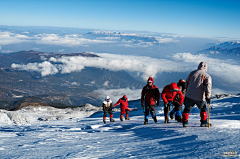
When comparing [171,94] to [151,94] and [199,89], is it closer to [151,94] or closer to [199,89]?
[151,94]

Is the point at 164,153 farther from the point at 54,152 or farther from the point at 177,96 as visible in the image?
the point at 177,96

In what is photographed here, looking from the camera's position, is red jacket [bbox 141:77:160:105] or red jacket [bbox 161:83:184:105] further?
red jacket [bbox 141:77:160:105]

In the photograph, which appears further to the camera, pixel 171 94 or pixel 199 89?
pixel 171 94

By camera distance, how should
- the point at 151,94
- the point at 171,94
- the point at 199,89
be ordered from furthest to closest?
the point at 151,94, the point at 171,94, the point at 199,89

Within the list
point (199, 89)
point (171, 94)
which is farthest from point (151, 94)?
point (199, 89)

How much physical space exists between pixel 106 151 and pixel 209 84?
16.8 feet

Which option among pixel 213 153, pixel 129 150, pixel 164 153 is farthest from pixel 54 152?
pixel 213 153

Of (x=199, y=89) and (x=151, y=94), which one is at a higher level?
(x=199, y=89)

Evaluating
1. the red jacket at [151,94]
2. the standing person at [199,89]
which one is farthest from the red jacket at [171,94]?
the standing person at [199,89]

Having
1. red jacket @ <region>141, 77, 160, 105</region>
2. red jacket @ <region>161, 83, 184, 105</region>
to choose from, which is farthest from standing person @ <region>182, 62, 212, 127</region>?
red jacket @ <region>141, 77, 160, 105</region>

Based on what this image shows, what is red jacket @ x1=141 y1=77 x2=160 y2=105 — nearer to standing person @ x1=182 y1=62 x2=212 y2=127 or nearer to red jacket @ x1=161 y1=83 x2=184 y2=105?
red jacket @ x1=161 y1=83 x2=184 y2=105

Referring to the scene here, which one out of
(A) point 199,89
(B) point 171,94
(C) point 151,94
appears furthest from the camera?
(C) point 151,94

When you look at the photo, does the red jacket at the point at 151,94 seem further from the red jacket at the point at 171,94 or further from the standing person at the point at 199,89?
the standing person at the point at 199,89

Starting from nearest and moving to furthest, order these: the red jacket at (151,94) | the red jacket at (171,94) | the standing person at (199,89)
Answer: the standing person at (199,89) → the red jacket at (171,94) → the red jacket at (151,94)
